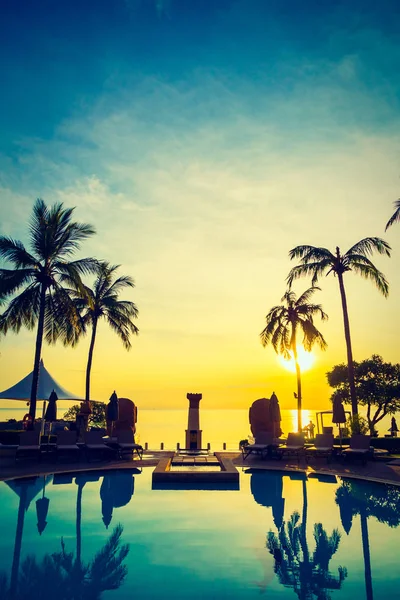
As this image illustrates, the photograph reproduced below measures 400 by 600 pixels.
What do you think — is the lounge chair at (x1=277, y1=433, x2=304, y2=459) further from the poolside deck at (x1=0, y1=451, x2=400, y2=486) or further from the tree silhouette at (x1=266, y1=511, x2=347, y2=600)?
the tree silhouette at (x1=266, y1=511, x2=347, y2=600)

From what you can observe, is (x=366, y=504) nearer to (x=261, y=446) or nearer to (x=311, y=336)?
(x=261, y=446)

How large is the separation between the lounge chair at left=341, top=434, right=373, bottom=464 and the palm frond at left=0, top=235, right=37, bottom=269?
654 inches

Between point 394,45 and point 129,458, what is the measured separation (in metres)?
17.7

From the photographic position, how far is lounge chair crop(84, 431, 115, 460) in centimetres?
1778

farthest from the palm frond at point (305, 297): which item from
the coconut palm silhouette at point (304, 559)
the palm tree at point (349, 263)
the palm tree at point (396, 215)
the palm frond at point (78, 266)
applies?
the coconut palm silhouette at point (304, 559)

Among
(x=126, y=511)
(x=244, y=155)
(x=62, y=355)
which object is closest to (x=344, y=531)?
(x=126, y=511)

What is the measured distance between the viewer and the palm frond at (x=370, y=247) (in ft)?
78.9

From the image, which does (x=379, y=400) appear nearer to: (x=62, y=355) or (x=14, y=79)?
(x=62, y=355)

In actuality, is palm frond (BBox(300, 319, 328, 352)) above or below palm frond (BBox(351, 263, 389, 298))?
below

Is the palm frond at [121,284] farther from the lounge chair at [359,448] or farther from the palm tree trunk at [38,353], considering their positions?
the lounge chair at [359,448]

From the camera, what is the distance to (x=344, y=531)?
9180 millimetres

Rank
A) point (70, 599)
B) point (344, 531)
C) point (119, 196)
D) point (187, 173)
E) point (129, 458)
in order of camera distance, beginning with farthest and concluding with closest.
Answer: point (129, 458) < point (119, 196) < point (187, 173) < point (344, 531) < point (70, 599)

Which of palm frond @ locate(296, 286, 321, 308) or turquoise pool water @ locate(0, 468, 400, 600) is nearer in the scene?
turquoise pool water @ locate(0, 468, 400, 600)

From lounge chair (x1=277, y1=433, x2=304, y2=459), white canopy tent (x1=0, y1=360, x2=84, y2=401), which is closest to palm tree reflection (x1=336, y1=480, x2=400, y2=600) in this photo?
lounge chair (x1=277, y1=433, x2=304, y2=459)
